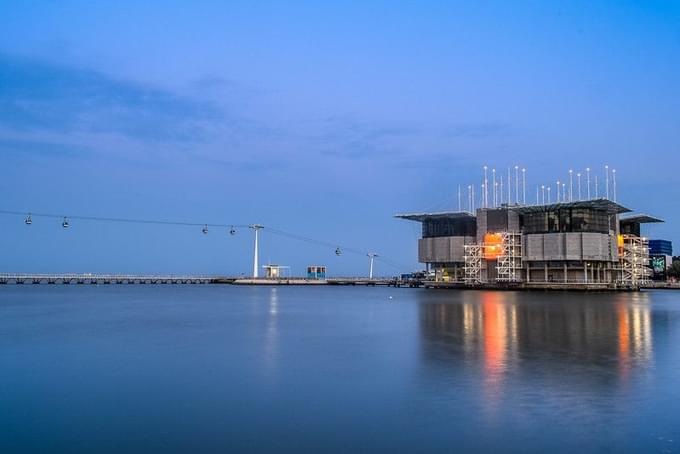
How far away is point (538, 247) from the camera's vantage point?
162m

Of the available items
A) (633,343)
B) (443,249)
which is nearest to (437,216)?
(443,249)

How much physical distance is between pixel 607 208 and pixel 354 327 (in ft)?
420

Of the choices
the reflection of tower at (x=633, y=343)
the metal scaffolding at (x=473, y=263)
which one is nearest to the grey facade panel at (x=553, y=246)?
the metal scaffolding at (x=473, y=263)

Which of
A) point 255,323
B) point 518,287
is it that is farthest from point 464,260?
point 255,323

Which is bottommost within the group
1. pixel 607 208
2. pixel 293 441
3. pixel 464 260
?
pixel 293 441

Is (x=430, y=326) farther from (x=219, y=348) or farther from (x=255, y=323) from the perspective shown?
(x=219, y=348)

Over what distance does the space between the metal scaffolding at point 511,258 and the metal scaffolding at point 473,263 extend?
6302 millimetres

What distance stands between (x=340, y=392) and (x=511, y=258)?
153 m

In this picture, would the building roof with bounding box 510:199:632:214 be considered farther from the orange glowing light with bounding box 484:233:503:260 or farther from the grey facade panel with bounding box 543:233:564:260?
the orange glowing light with bounding box 484:233:503:260

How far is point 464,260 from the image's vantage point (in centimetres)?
17900

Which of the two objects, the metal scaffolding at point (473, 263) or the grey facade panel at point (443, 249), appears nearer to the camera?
the metal scaffolding at point (473, 263)

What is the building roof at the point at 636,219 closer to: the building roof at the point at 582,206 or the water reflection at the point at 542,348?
the building roof at the point at 582,206

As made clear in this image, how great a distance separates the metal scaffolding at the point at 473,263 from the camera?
173 m

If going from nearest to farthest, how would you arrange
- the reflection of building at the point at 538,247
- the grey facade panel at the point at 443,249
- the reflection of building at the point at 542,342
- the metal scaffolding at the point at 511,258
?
the reflection of building at the point at 542,342 < the reflection of building at the point at 538,247 < the metal scaffolding at the point at 511,258 < the grey facade panel at the point at 443,249
